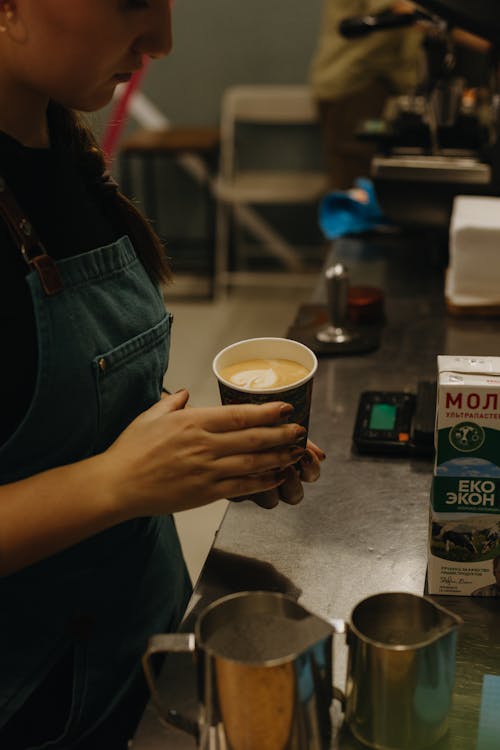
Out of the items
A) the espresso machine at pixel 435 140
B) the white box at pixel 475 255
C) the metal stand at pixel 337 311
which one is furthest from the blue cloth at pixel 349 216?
the metal stand at pixel 337 311

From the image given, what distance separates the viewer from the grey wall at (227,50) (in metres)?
4.57

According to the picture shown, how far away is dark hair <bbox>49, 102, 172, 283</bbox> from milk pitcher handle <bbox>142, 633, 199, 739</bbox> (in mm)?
604

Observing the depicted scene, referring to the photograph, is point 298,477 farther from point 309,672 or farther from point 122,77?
point 122,77

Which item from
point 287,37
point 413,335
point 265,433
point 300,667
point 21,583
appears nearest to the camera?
point 300,667

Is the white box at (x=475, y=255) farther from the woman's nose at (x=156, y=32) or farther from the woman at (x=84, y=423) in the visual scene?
the woman's nose at (x=156, y=32)

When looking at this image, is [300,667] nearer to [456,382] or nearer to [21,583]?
[456,382]

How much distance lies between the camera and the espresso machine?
1.93 m

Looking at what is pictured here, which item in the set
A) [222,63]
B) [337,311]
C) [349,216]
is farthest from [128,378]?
[222,63]

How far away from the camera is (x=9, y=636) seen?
3.28 feet

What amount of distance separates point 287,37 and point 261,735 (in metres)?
4.45

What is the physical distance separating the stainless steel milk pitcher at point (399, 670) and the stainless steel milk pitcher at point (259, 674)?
0.10 ft

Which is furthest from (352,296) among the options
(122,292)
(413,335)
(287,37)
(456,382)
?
(287,37)

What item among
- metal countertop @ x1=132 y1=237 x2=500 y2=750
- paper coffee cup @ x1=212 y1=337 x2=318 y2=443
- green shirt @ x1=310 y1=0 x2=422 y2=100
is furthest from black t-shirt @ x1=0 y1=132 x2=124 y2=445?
green shirt @ x1=310 y1=0 x2=422 y2=100

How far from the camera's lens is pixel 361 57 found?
3.82 meters
